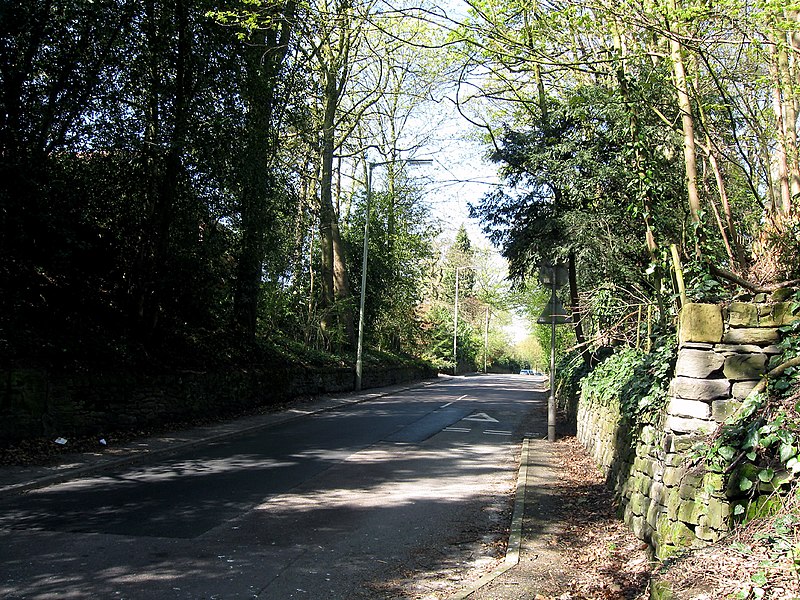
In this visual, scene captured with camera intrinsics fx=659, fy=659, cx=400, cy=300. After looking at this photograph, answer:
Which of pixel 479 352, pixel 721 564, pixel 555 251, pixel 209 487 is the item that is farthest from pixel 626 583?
pixel 479 352

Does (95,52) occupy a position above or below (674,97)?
above

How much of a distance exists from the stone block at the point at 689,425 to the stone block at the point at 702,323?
69 centimetres

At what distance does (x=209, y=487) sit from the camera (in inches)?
366

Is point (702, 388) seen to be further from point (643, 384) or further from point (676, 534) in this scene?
point (643, 384)

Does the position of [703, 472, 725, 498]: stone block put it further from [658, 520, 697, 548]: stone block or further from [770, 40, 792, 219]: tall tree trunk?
[770, 40, 792, 219]: tall tree trunk

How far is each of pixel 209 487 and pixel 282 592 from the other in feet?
14.1

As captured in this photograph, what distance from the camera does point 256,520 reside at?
7.61 meters

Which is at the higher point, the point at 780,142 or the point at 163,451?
the point at 780,142

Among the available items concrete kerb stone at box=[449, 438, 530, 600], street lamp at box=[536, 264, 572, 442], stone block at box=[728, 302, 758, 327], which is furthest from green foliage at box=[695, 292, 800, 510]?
street lamp at box=[536, 264, 572, 442]

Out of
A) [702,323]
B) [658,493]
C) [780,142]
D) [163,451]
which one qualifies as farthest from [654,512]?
[163,451]

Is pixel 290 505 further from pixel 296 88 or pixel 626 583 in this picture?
pixel 296 88

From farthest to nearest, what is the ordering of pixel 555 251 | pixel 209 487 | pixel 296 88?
pixel 296 88, pixel 555 251, pixel 209 487

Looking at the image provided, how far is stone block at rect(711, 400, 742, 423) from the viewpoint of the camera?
5.45 metres

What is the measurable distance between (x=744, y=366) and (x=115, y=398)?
11611 mm
